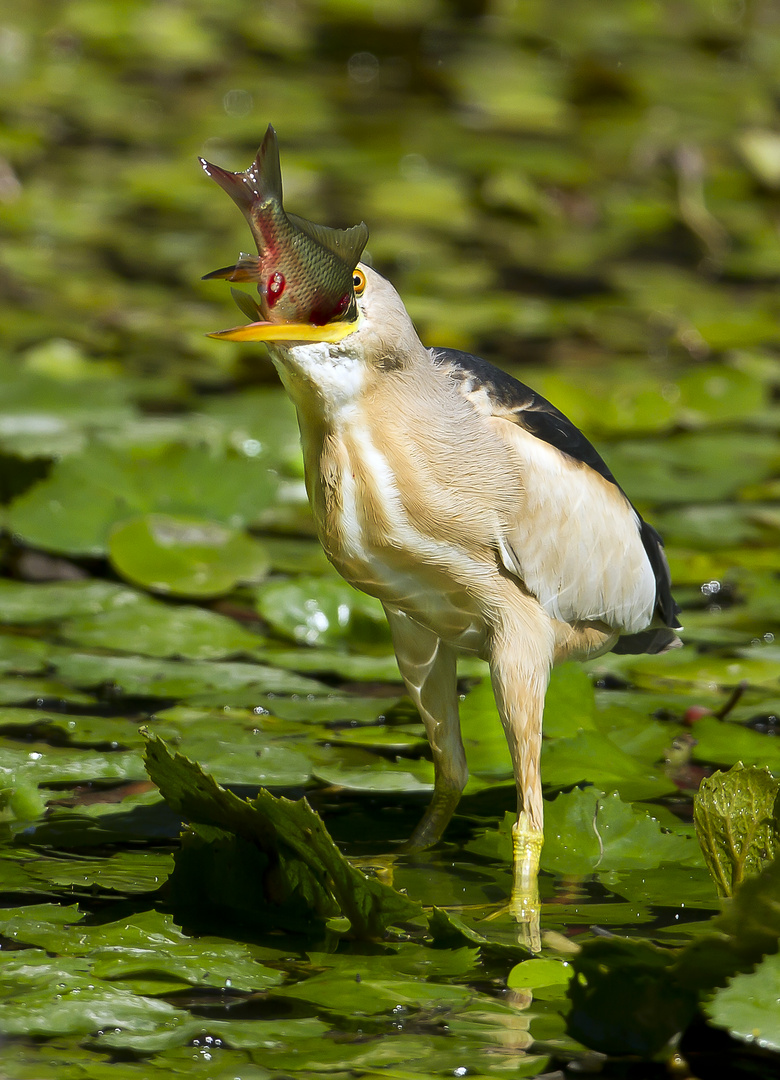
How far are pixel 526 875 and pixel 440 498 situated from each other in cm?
72

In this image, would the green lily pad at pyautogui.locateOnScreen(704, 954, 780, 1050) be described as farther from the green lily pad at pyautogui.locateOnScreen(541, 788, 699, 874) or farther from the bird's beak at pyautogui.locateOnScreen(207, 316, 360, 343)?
the bird's beak at pyautogui.locateOnScreen(207, 316, 360, 343)

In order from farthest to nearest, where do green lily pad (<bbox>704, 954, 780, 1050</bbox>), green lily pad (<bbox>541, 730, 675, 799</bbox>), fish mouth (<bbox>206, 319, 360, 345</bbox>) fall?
1. green lily pad (<bbox>541, 730, 675, 799</bbox>)
2. fish mouth (<bbox>206, 319, 360, 345</bbox>)
3. green lily pad (<bbox>704, 954, 780, 1050</bbox>)

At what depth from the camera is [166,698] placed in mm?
3352

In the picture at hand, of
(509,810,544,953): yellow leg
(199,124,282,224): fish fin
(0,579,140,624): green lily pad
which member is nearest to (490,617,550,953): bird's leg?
(509,810,544,953): yellow leg

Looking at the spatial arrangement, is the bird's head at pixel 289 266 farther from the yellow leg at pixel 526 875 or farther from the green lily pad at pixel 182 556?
the green lily pad at pixel 182 556

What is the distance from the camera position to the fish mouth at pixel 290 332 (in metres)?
2.13

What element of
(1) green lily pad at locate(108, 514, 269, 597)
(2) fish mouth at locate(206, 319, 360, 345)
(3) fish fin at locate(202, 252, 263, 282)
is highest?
(3) fish fin at locate(202, 252, 263, 282)

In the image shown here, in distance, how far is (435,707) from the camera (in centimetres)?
282

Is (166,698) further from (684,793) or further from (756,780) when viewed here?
(756,780)

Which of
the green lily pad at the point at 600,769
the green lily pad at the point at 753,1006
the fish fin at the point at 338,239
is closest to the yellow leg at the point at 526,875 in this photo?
the green lily pad at the point at 600,769

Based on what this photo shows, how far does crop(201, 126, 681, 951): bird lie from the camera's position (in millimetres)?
2238

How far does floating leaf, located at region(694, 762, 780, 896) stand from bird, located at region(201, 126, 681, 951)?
34 cm

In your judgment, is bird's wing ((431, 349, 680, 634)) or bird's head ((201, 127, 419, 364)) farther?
bird's wing ((431, 349, 680, 634))

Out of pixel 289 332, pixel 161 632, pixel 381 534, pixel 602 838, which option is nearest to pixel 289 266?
pixel 289 332
